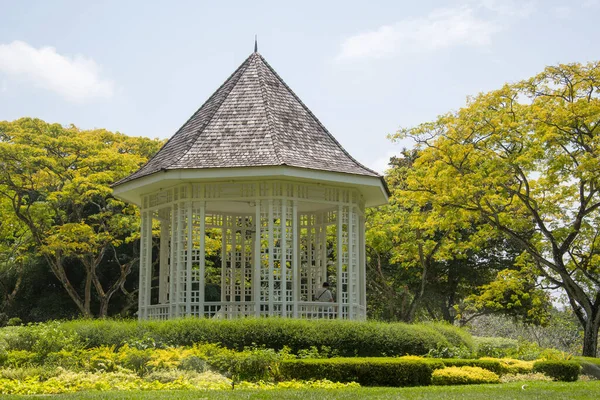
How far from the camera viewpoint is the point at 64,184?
33.8 metres

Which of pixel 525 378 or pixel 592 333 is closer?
pixel 525 378

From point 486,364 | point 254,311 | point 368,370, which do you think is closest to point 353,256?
point 254,311

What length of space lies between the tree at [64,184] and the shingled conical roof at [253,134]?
12.0m

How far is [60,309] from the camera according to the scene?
38.7 metres

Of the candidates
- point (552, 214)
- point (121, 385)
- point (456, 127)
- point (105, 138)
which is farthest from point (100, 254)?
point (121, 385)

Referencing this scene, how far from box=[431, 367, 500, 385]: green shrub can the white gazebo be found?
474 centimetres

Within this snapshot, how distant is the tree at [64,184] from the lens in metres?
31.8

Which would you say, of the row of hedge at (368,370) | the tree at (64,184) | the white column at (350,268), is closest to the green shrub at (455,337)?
the white column at (350,268)

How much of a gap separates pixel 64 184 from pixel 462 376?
24341 mm

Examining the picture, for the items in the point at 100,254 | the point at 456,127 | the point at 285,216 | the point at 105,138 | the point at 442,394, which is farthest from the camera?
the point at 105,138

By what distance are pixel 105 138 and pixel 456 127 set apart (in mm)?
18702

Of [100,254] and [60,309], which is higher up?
[100,254]

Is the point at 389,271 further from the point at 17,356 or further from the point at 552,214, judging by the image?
the point at 17,356

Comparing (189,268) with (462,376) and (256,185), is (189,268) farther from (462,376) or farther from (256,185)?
(462,376)
